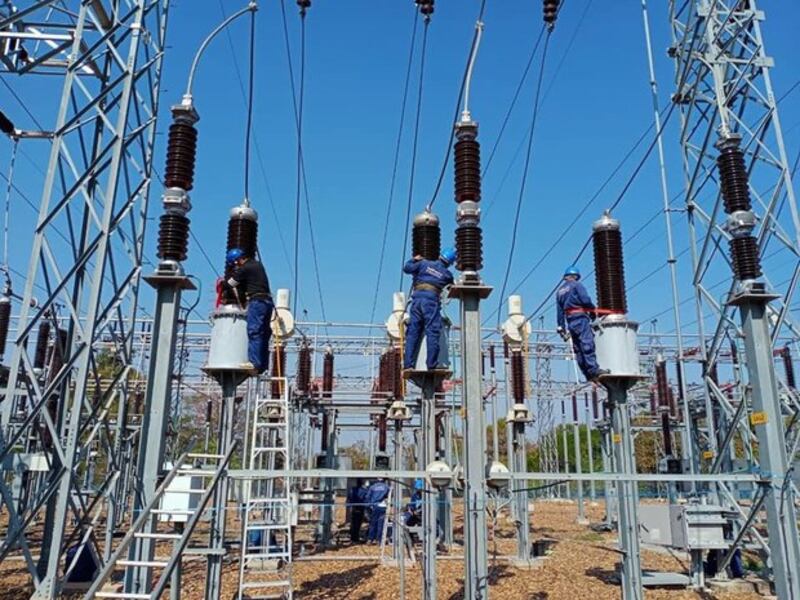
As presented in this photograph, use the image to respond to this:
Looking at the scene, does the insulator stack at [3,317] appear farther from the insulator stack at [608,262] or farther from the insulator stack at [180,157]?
the insulator stack at [608,262]

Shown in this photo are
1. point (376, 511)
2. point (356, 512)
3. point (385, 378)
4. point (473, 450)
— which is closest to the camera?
point (473, 450)

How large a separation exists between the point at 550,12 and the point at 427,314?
3.50 m

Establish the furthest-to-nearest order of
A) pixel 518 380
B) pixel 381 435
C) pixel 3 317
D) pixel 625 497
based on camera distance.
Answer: pixel 381 435 → pixel 3 317 → pixel 518 380 → pixel 625 497

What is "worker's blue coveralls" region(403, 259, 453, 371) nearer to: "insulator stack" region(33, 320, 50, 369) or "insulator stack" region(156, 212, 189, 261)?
"insulator stack" region(156, 212, 189, 261)

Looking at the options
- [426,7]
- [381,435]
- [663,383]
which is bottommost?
[381,435]

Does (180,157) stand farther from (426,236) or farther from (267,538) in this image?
(267,538)

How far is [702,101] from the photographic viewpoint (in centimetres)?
1106

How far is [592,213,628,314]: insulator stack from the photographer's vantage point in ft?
25.2

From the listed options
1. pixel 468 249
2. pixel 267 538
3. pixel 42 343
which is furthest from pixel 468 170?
pixel 42 343

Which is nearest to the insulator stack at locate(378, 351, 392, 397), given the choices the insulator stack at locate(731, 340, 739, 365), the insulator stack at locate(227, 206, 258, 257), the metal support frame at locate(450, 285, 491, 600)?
the insulator stack at locate(731, 340, 739, 365)

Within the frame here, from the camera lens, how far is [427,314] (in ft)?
23.5

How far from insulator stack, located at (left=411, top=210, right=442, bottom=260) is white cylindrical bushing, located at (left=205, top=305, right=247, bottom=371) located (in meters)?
2.20

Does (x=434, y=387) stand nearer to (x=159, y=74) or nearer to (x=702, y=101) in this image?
(x=159, y=74)

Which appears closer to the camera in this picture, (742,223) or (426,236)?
(742,223)
